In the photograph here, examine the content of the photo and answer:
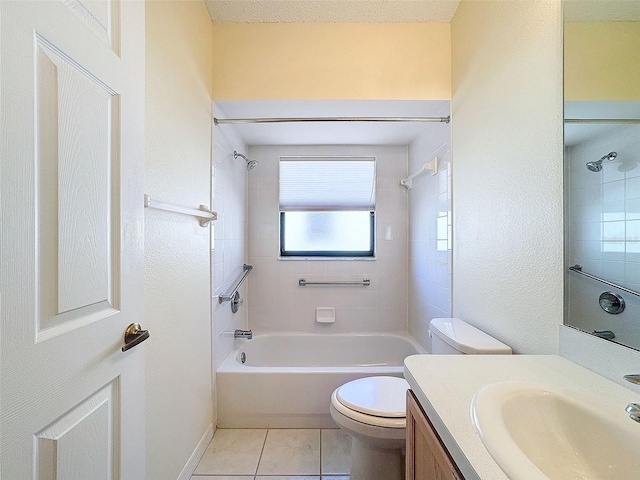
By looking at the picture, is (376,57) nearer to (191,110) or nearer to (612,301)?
(191,110)

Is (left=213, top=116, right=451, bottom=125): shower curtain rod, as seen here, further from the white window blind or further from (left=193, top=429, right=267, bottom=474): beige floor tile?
(left=193, top=429, right=267, bottom=474): beige floor tile

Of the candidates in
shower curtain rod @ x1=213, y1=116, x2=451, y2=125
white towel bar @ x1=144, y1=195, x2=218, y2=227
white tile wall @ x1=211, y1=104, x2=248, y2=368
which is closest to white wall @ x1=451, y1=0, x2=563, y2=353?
shower curtain rod @ x1=213, y1=116, x2=451, y2=125

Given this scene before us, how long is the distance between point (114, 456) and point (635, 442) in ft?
3.75

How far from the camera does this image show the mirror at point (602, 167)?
0.72 metres

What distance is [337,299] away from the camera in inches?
105

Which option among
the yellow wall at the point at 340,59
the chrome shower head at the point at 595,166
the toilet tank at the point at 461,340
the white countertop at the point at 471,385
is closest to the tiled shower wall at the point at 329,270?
the yellow wall at the point at 340,59

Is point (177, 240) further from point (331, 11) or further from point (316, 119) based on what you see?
point (331, 11)

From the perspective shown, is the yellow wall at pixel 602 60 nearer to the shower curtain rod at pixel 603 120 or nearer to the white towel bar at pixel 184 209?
the shower curtain rod at pixel 603 120

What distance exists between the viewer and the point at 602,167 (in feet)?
2.60

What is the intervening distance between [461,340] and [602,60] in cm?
105

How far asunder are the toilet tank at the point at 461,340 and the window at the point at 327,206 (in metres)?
1.34

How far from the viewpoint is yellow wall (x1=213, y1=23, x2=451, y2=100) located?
69.2 inches

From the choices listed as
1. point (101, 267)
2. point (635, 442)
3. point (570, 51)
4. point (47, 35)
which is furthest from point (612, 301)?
point (47, 35)

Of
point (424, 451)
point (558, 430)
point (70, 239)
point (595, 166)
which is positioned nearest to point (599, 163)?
point (595, 166)
